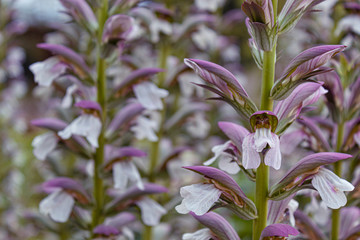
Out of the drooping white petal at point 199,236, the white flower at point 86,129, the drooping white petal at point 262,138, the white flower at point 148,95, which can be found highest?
the drooping white petal at point 262,138

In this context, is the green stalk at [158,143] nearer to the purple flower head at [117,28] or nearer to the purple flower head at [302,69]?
the purple flower head at [117,28]

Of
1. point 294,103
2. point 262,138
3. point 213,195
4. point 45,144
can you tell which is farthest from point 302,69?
point 45,144

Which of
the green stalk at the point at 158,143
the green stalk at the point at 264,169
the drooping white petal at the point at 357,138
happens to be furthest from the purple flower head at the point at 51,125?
the drooping white petal at the point at 357,138

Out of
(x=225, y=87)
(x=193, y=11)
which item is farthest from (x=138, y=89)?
(x=193, y=11)

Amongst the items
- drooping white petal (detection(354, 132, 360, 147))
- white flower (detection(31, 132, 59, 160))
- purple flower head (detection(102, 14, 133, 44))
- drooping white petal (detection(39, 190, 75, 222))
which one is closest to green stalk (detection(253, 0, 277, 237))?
drooping white petal (detection(354, 132, 360, 147))

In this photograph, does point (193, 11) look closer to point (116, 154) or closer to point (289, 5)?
point (116, 154)

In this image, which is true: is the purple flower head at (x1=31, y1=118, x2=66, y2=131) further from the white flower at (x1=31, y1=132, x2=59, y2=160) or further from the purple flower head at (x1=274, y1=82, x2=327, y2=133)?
the purple flower head at (x1=274, y1=82, x2=327, y2=133)
